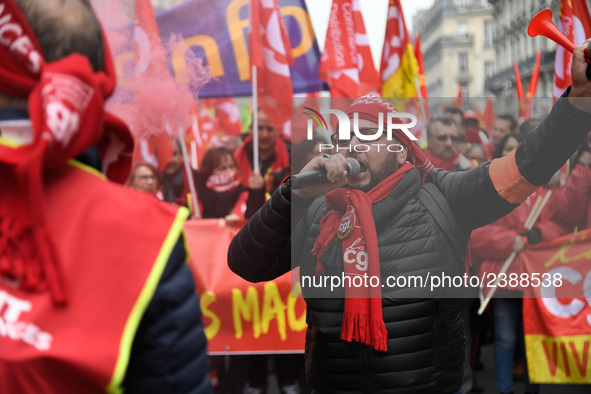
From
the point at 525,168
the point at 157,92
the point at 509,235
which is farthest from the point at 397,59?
the point at 525,168

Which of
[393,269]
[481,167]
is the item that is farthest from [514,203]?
[393,269]

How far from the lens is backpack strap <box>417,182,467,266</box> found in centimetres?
208

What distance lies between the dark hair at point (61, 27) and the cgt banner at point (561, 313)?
1.74m

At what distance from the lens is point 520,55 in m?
47.7

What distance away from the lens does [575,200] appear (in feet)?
7.63

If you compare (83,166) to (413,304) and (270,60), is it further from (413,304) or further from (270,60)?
(270,60)

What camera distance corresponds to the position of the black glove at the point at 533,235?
2.19 metres

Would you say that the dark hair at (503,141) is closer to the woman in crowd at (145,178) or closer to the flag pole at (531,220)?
the flag pole at (531,220)

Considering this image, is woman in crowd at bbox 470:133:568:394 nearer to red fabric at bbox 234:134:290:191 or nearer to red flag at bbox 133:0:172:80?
red flag at bbox 133:0:172:80

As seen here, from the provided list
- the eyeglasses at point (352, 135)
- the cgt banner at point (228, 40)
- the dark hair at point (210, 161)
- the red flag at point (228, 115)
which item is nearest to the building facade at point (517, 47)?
the red flag at point (228, 115)

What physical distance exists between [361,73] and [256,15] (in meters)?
1.40

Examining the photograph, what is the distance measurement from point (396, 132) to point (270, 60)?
11.7ft

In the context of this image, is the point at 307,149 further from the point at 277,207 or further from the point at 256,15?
the point at 256,15

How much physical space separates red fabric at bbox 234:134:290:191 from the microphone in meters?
3.33
